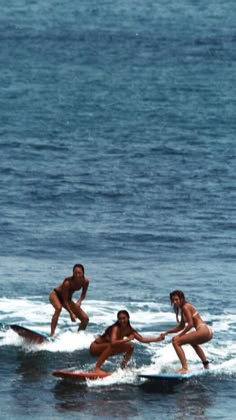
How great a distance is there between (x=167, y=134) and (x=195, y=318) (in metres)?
38.2

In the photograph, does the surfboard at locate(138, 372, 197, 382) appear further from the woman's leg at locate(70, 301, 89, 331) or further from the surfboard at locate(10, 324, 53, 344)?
the woman's leg at locate(70, 301, 89, 331)

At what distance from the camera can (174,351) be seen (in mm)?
40281

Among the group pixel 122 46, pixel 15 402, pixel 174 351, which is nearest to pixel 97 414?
pixel 15 402

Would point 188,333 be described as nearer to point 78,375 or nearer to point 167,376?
point 167,376

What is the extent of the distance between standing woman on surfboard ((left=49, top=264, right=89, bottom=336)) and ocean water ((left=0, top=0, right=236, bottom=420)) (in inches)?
20.2

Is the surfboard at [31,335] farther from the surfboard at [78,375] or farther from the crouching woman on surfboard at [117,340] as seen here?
the surfboard at [78,375]

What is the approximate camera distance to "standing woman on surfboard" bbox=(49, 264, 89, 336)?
135ft

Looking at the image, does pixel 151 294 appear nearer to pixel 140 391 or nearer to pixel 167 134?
pixel 140 391

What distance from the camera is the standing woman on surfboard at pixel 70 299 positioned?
41.2 m

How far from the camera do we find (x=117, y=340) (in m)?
37.9

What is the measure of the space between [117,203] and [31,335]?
19.7 meters

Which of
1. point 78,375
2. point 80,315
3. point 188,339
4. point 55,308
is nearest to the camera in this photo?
point 78,375

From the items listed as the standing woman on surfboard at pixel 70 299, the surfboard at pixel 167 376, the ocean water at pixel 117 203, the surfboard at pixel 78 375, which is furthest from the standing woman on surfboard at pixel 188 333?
the standing woman on surfboard at pixel 70 299

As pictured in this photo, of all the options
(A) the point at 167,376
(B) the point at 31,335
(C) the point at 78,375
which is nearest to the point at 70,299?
(B) the point at 31,335
